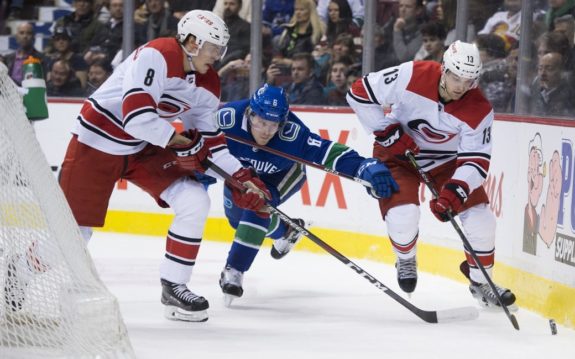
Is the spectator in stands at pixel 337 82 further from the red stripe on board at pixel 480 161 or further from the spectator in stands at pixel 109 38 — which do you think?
the red stripe on board at pixel 480 161

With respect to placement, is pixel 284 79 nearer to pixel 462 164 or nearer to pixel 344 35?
pixel 344 35

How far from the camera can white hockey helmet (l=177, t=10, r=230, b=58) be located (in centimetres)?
400

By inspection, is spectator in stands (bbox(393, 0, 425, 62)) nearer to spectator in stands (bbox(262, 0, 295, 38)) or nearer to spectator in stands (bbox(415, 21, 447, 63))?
spectator in stands (bbox(415, 21, 447, 63))

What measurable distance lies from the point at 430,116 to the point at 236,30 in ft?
8.80

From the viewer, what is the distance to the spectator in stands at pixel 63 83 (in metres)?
7.31

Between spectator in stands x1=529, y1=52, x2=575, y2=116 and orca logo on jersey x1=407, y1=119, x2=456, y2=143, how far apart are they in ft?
1.59

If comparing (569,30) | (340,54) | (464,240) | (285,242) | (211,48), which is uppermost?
(211,48)

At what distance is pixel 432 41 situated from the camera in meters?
6.04

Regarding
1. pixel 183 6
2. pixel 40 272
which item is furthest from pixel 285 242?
pixel 183 6

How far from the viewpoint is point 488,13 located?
5598 millimetres

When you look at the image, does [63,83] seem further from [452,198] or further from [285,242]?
[452,198]

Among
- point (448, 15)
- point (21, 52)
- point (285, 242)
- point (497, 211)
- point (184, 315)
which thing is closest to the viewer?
point (184, 315)

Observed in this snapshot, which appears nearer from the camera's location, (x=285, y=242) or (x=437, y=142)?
(x=437, y=142)

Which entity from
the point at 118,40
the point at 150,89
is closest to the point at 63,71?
the point at 118,40
